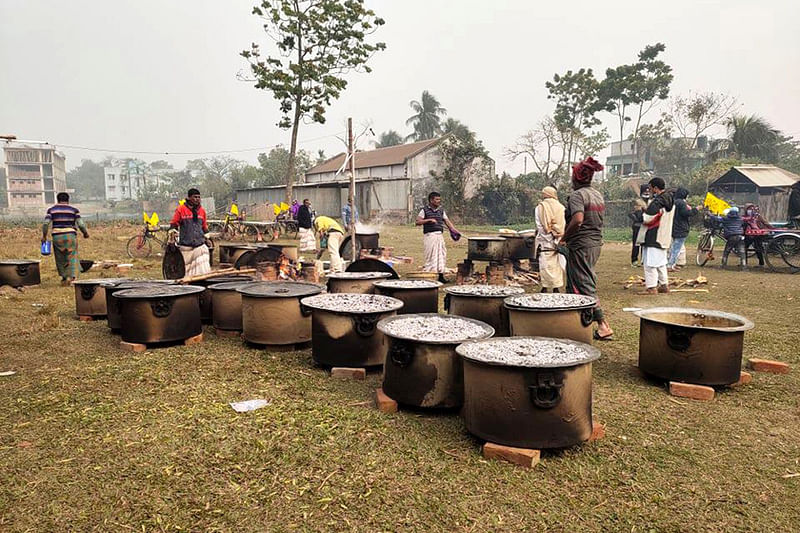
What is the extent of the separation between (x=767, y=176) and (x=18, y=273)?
28059 millimetres

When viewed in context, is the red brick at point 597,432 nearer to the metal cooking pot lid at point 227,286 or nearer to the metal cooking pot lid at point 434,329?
the metal cooking pot lid at point 434,329

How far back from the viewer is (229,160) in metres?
71.9

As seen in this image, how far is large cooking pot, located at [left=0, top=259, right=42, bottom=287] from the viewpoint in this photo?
931cm

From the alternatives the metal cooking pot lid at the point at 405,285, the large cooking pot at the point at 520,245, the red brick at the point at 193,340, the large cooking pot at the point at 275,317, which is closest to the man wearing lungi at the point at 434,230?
the large cooking pot at the point at 520,245

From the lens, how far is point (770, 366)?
15.6ft

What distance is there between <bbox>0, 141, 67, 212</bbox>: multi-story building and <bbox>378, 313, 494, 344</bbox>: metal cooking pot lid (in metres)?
79.9

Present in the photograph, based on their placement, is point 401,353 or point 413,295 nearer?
point 401,353

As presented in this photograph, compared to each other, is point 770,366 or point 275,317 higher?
point 275,317

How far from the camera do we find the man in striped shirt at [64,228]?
368 inches

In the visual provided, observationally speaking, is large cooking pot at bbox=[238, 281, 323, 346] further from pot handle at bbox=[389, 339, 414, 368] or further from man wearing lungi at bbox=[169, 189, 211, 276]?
man wearing lungi at bbox=[169, 189, 211, 276]

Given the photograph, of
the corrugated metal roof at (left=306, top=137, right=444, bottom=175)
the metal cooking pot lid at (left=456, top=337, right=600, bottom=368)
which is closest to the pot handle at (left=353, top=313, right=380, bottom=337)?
the metal cooking pot lid at (left=456, top=337, right=600, bottom=368)

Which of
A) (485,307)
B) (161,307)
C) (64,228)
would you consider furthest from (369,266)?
(64,228)

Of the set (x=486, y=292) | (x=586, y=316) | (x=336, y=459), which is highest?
(x=486, y=292)

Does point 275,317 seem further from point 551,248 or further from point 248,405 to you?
point 551,248
